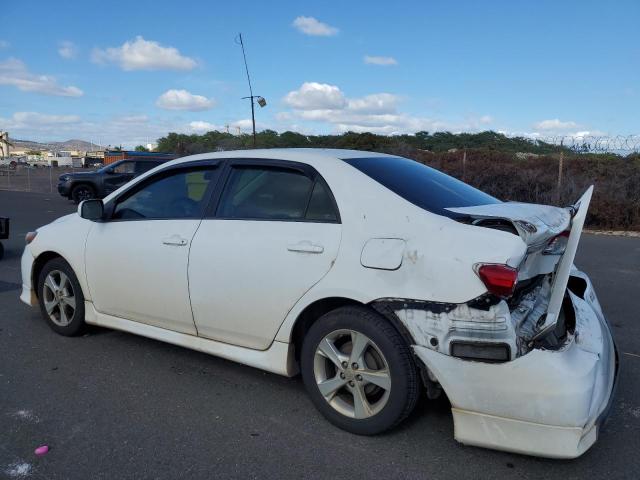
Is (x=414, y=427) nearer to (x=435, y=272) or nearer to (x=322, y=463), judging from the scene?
(x=322, y=463)

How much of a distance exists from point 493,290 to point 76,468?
7.28 feet

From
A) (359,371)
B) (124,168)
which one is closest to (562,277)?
(359,371)

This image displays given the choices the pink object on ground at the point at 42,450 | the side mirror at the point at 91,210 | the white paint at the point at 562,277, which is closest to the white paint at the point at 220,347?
the side mirror at the point at 91,210

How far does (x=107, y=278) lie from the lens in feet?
13.4

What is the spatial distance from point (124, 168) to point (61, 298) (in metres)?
15.4

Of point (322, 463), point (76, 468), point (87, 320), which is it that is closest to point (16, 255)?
point (87, 320)

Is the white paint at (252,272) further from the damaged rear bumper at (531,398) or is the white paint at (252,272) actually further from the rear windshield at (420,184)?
the damaged rear bumper at (531,398)

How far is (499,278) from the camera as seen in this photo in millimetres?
2561

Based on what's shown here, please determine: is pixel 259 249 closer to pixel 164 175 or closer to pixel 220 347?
pixel 220 347

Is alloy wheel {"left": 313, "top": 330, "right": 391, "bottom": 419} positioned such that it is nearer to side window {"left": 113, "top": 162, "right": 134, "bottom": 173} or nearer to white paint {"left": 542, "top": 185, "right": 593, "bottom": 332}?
white paint {"left": 542, "top": 185, "right": 593, "bottom": 332}

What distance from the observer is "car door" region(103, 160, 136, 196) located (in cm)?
1850

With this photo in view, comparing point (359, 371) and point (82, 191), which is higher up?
point (82, 191)

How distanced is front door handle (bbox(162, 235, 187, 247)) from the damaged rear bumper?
5.69ft

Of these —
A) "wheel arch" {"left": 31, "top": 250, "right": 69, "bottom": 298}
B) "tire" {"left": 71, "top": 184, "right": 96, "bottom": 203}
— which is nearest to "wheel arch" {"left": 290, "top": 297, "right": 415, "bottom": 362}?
"wheel arch" {"left": 31, "top": 250, "right": 69, "bottom": 298}
